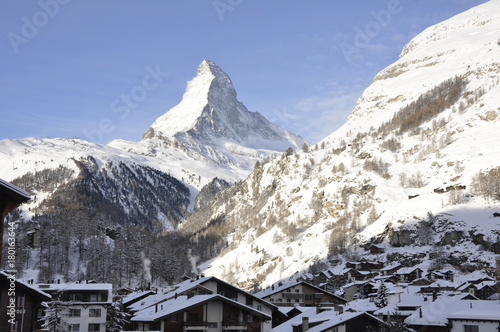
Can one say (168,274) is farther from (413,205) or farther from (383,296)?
(383,296)

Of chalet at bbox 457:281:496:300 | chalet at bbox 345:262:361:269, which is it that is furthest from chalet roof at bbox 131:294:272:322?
chalet at bbox 345:262:361:269

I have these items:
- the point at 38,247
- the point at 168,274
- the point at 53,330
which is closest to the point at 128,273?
the point at 168,274

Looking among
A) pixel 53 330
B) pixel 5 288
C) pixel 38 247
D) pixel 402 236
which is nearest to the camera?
pixel 5 288

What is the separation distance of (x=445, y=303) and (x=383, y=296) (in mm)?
28180

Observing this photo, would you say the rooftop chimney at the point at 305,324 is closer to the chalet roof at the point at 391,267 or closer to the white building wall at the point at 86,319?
the white building wall at the point at 86,319

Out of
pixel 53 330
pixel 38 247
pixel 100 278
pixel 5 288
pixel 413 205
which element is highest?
pixel 413 205

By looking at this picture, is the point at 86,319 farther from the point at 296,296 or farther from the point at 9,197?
the point at 9,197

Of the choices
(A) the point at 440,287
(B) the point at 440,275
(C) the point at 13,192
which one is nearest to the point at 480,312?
(C) the point at 13,192

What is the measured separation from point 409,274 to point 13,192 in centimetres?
12979

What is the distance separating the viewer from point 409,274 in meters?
137

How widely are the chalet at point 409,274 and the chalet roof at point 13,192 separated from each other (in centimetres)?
12717

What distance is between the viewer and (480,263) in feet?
470

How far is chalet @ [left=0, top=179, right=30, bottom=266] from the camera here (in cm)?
1833

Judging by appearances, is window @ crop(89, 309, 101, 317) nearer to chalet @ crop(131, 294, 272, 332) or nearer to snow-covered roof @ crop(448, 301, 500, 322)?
chalet @ crop(131, 294, 272, 332)
